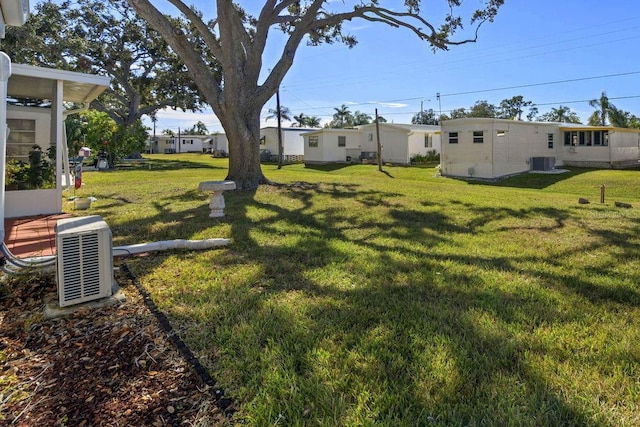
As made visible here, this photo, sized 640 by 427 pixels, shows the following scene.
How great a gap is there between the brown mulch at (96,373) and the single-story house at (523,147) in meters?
20.8

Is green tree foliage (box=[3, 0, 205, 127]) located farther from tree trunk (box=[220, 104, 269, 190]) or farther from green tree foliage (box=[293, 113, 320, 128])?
green tree foliage (box=[293, 113, 320, 128])

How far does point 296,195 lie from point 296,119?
57815 millimetres

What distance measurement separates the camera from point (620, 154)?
25.7 meters

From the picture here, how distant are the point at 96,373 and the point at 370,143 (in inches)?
1227

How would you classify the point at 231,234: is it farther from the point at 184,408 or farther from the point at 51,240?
the point at 184,408

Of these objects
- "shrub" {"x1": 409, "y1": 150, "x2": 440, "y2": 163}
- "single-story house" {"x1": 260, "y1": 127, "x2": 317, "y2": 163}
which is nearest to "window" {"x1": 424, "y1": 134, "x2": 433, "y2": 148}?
"shrub" {"x1": 409, "y1": 150, "x2": 440, "y2": 163}

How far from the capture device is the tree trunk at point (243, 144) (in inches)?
432

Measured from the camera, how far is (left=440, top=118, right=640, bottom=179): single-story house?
21203mm

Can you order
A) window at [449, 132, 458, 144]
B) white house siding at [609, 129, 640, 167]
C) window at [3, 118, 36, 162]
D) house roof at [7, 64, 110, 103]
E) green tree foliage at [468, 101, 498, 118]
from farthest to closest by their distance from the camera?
1. green tree foliage at [468, 101, 498, 118]
2. white house siding at [609, 129, 640, 167]
3. window at [449, 132, 458, 144]
4. window at [3, 118, 36, 162]
5. house roof at [7, 64, 110, 103]

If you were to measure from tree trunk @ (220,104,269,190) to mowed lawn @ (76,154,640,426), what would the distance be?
14.3 feet

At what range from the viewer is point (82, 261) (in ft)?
10.3

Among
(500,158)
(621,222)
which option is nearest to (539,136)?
(500,158)

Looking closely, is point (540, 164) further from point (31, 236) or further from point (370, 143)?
point (31, 236)

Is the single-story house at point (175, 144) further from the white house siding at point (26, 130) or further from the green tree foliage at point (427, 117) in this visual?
the white house siding at point (26, 130)
